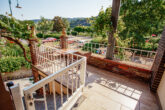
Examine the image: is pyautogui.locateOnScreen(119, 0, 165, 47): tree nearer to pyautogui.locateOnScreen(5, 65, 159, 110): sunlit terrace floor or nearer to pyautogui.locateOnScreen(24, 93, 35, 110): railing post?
pyautogui.locateOnScreen(5, 65, 159, 110): sunlit terrace floor

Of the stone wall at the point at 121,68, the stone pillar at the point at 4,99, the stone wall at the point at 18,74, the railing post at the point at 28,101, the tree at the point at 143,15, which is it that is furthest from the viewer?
the stone wall at the point at 18,74

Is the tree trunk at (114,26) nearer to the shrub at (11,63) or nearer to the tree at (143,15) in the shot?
the tree at (143,15)

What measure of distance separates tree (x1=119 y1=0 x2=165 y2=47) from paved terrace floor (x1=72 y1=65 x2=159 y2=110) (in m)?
5.72

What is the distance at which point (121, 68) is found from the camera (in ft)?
11.6

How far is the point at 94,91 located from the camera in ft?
8.63

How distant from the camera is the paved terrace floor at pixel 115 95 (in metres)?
2.13

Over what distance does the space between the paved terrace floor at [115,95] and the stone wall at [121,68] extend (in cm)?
23

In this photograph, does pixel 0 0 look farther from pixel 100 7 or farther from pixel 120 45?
pixel 120 45

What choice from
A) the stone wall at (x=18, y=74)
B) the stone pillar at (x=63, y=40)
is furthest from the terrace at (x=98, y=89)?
the stone wall at (x=18, y=74)

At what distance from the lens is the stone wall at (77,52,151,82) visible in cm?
315

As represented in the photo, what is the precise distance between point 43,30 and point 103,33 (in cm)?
1985

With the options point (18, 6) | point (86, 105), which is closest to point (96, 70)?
point (86, 105)

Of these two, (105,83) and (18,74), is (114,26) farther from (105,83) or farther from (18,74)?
(18,74)

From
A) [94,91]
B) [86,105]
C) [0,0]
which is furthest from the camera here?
[94,91]
